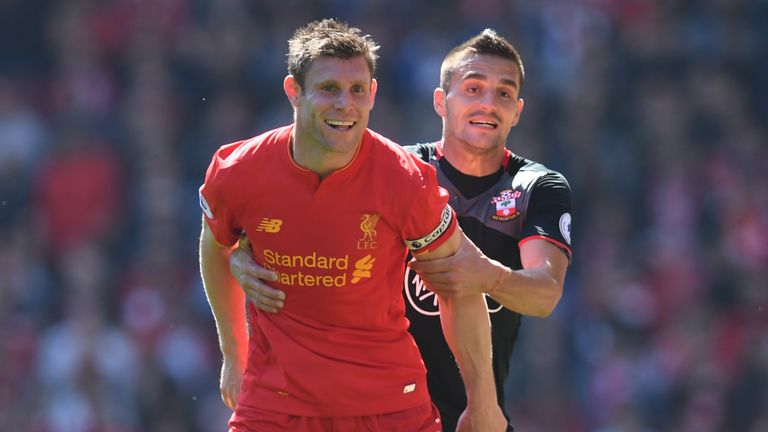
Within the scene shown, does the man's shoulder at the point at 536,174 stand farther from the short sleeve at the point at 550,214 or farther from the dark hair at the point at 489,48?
the dark hair at the point at 489,48

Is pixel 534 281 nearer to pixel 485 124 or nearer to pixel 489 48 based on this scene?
pixel 485 124

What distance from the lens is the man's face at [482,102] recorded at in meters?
6.30

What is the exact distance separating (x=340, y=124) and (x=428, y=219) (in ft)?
1.60

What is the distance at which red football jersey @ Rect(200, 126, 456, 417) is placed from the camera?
5.06 metres

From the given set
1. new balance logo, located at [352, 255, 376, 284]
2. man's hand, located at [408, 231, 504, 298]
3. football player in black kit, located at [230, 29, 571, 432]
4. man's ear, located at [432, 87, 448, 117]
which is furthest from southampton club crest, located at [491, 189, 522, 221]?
new balance logo, located at [352, 255, 376, 284]

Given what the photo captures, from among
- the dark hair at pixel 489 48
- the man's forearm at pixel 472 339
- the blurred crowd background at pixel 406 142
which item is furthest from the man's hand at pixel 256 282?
the blurred crowd background at pixel 406 142

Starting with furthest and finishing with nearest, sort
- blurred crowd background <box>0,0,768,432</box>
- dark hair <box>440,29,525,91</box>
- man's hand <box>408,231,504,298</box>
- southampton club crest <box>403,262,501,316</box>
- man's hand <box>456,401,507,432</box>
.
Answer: blurred crowd background <box>0,0,768,432</box> → dark hair <box>440,29,525,91</box> → southampton club crest <box>403,262,501,316</box> → man's hand <box>456,401,507,432</box> → man's hand <box>408,231,504,298</box>

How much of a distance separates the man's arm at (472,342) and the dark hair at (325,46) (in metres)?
0.75

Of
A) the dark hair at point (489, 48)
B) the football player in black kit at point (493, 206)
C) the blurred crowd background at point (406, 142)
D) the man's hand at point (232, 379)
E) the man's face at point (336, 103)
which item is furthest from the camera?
the blurred crowd background at point (406, 142)

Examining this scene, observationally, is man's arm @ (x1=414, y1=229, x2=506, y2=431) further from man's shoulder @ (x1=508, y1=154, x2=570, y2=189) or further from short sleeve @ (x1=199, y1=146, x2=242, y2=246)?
man's shoulder @ (x1=508, y1=154, x2=570, y2=189)

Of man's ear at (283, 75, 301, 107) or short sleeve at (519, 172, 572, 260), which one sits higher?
man's ear at (283, 75, 301, 107)

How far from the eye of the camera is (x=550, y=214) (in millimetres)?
6137

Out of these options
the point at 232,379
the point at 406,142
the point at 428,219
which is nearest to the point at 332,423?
the point at 232,379

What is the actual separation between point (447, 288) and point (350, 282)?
0.39 metres
